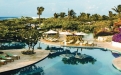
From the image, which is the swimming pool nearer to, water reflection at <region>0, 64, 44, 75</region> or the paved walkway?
water reflection at <region>0, 64, 44, 75</region>

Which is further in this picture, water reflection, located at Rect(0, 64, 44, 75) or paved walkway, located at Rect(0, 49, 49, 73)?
paved walkway, located at Rect(0, 49, 49, 73)

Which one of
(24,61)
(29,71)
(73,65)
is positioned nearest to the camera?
(29,71)

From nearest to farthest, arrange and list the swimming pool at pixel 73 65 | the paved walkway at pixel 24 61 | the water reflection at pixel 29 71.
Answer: the water reflection at pixel 29 71 → the paved walkway at pixel 24 61 → the swimming pool at pixel 73 65

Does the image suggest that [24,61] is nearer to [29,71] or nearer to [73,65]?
[29,71]

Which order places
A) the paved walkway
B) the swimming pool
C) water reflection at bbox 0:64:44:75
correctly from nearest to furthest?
1. water reflection at bbox 0:64:44:75
2. the paved walkway
3. the swimming pool

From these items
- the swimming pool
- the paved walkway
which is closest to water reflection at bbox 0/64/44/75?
the swimming pool

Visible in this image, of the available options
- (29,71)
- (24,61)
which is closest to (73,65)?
(24,61)

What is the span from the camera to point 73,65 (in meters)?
21.9

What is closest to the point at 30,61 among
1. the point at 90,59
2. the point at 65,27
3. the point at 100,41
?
the point at 90,59

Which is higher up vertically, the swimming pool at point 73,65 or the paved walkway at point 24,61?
the paved walkway at point 24,61

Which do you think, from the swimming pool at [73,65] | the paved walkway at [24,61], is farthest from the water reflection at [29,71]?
the paved walkway at [24,61]

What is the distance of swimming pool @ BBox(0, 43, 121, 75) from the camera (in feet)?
62.6

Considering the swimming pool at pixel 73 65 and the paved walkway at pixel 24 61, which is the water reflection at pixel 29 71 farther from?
the paved walkway at pixel 24 61

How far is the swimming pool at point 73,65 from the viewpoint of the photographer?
62.6 ft
